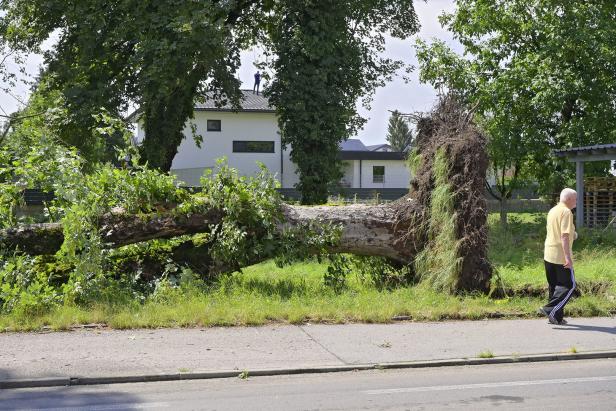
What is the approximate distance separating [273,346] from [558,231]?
4.00m

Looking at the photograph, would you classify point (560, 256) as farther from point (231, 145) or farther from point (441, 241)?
point (231, 145)

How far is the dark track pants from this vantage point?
9.20 metres

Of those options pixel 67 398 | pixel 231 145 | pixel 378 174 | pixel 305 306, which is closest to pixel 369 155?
pixel 378 174

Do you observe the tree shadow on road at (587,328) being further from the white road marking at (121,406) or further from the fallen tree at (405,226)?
the white road marking at (121,406)

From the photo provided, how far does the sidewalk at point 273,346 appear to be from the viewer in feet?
23.5

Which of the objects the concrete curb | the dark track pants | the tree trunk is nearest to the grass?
the dark track pants

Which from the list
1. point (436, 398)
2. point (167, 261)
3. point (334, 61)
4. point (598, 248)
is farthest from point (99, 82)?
point (436, 398)

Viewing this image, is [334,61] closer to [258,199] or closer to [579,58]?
[579,58]

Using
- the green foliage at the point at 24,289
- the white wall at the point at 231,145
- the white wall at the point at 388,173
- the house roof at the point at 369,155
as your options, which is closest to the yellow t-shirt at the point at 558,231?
the green foliage at the point at 24,289

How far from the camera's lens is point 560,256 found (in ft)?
30.3

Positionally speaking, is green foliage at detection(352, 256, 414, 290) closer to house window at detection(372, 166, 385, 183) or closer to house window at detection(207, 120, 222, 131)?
house window at detection(207, 120, 222, 131)

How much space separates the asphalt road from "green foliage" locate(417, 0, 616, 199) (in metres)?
16.9

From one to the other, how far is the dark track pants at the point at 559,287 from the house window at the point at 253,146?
40.4m

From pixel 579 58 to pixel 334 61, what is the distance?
8.36m
